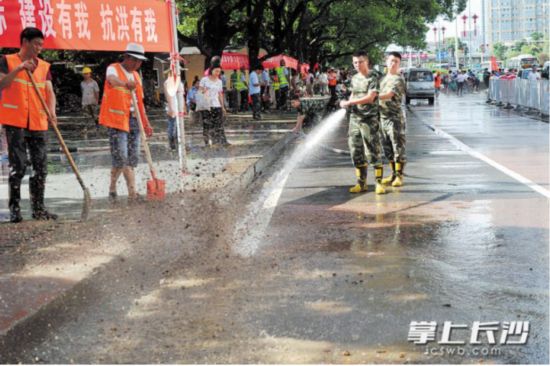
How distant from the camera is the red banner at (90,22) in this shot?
368 inches

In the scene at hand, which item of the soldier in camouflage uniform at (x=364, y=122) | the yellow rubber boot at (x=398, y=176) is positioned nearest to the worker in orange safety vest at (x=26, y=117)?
the soldier in camouflage uniform at (x=364, y=122)

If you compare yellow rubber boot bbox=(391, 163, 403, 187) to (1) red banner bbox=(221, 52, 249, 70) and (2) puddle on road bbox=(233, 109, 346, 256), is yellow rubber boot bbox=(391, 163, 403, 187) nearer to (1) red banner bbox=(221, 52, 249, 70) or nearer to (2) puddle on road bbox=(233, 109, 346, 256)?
(2) puddle on road bbox=(233, 109, 346, 256)

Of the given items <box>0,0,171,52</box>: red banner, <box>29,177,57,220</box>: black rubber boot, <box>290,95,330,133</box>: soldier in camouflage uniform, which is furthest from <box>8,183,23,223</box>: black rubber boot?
<box>290,95,330,133</box>: soldier in camouflage uniform

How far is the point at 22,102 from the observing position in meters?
8.15

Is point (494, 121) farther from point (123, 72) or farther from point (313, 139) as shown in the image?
point (123, 72)

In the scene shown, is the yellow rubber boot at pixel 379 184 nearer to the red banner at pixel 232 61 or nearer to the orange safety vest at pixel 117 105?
the orange safety vest at pixel 117 105

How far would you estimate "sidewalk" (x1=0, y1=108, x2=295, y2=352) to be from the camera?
5.38m

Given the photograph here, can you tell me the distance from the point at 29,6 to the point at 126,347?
6.05 m

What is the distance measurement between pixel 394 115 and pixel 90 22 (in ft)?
13.2

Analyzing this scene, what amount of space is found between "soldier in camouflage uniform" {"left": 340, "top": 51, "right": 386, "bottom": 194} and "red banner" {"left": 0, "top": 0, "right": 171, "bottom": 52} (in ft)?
9.17

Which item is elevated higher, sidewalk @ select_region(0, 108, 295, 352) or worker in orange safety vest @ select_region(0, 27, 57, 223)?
worker in orange safety vest @ select_region(0, 27, 57, 223)

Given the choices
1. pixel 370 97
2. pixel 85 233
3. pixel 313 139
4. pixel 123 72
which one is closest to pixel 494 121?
pixel 313 139

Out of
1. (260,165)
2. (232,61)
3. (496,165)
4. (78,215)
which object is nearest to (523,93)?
(232,61)

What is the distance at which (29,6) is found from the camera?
373 inches
